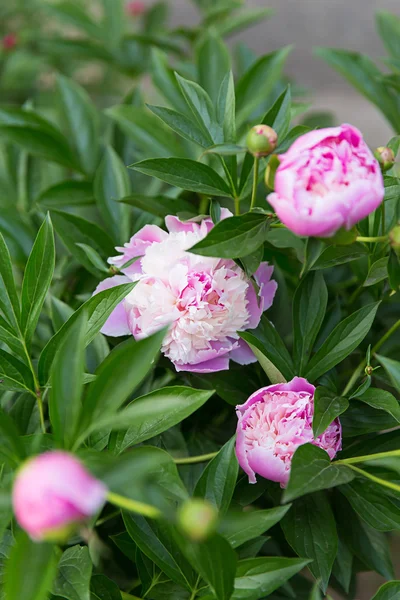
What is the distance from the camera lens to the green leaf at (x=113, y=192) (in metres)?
0.48

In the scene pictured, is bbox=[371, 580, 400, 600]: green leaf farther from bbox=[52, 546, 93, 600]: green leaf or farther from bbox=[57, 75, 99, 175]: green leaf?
bbox=[57, 75, 99, 175]: green leaf

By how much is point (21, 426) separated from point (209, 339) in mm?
129

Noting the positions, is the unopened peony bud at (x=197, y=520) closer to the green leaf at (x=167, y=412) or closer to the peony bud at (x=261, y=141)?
the green leaf at (x=167, y=412)

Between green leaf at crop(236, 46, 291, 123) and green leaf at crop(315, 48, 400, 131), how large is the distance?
4 cm

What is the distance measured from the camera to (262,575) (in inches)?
12.0

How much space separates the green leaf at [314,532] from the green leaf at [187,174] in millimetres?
182

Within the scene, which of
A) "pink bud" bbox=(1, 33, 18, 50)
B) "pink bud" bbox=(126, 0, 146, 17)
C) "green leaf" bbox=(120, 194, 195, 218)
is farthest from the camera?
"pink bud" bbox=(126, 0, 146, 17)

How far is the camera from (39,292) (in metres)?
0.35

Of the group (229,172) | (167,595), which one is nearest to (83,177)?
(229,172)

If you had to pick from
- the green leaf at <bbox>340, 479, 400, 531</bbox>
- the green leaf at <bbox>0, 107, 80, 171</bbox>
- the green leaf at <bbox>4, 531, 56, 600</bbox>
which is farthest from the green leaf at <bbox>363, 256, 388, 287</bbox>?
the green leaf at <bbox>0, 107, 80, 171</bbox>

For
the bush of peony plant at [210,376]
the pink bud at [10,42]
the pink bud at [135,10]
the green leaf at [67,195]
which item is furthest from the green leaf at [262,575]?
the pink bud at [135,10]

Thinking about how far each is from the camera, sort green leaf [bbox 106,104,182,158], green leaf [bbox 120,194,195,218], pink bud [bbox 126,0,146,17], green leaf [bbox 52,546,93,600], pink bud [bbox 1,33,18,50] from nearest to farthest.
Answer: green leaf [bbox 52,546,93,600] → green leaf [bbox 120,194,195,218] → green leaf [bbox 106,104,182,158] → pink bud [bbox 1,33,18,50] → pink bud [bbox 126,0,146,17]

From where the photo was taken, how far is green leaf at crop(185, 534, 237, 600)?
0.26 metres

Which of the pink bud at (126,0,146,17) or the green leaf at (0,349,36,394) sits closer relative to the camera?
the green leaf at (0,349,36,394)
